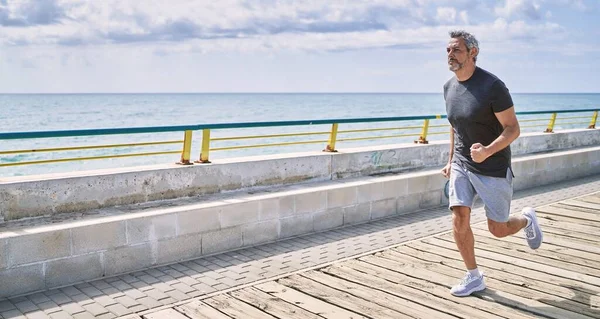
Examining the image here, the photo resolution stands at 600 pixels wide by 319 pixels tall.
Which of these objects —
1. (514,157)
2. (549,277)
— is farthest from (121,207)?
(514,157)

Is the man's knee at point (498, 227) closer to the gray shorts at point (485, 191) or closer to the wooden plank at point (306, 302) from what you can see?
the gray shorts at point (485, 191)

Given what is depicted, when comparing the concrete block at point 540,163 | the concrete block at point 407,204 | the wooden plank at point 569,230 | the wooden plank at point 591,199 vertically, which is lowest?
the wooden plank at point 591,199

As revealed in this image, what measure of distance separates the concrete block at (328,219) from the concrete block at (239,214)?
0.97 meters

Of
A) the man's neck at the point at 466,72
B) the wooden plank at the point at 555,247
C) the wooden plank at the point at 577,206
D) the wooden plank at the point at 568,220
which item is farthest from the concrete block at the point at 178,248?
the wooden plank at the point at 577,206

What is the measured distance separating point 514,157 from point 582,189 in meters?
1.31

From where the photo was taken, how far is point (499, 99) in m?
4.83

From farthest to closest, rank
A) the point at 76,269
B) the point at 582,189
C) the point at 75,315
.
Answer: the point at 582,189
the point at 76,269
the point at 75,315

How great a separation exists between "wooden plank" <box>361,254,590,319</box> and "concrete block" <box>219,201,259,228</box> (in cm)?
137

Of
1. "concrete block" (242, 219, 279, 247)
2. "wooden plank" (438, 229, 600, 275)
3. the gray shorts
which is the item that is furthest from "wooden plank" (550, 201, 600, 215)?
"concrete block" (242, 219, 279, 247)

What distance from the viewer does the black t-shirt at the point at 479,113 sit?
4.86 m

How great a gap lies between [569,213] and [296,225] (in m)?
4.22

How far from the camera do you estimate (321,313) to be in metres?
4.87

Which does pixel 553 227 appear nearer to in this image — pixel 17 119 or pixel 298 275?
pixel 298 275

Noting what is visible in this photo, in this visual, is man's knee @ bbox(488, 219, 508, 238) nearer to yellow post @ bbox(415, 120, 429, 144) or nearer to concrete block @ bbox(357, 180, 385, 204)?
concrete block @ bbox(357, 180, 385, 204)
